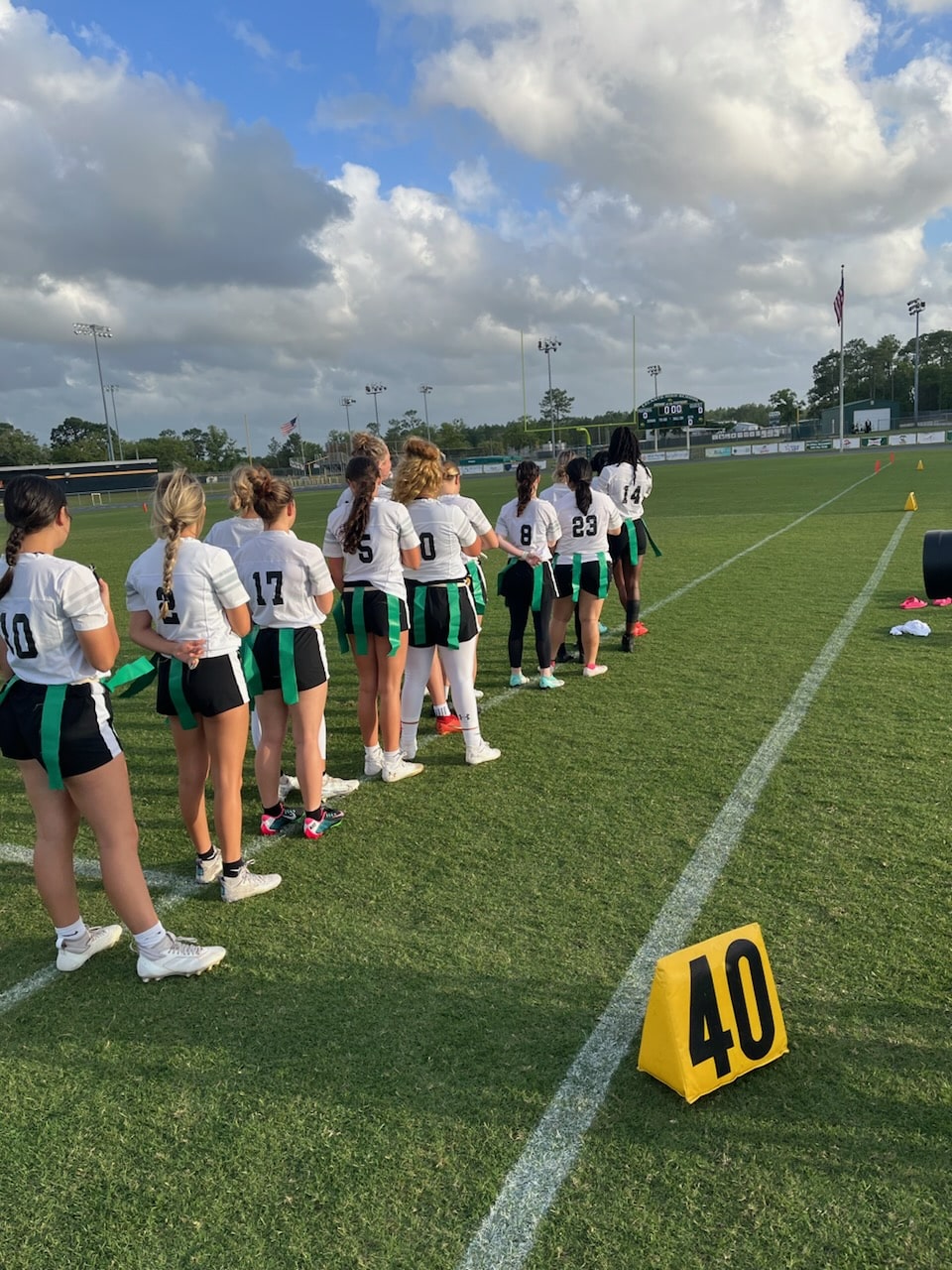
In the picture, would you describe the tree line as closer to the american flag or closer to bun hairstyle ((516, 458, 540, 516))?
the american flag

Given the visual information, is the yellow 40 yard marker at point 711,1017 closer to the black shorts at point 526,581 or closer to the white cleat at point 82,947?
the white cleat at point 82,947

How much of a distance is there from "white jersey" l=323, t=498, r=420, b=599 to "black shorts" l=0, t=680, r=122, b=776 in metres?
1.84

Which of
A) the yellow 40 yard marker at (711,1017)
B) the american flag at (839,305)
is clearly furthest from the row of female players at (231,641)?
the american flag at (839,305)

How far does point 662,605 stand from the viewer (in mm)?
9555

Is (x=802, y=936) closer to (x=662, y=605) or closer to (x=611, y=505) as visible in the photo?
(x=611, y=505)

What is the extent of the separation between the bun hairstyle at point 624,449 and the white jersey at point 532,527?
168cm

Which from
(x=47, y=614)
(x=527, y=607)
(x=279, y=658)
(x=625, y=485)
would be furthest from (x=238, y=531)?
(x=625, y=485)

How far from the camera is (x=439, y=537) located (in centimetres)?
484

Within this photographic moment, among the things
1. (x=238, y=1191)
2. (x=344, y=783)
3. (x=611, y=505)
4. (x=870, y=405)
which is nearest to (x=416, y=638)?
(x=344, y=783)

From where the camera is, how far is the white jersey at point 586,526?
6.55 metres

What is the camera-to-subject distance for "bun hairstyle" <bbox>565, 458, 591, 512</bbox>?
21.4 feet

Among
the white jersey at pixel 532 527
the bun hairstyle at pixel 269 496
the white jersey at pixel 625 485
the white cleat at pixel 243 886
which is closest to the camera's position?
the white cleat at pixel 243 886

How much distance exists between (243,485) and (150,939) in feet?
6.92

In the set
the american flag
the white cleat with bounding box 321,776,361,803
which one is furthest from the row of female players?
the american flag
